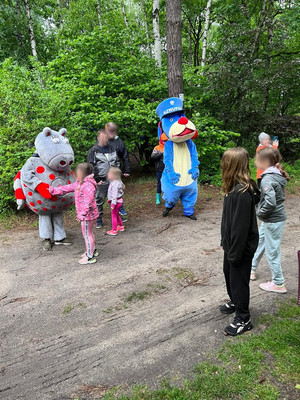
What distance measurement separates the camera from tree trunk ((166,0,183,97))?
7.60 metres

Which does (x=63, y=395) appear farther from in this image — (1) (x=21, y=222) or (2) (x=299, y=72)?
(2) (x=299, y=72)

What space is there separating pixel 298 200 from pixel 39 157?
6295 mm

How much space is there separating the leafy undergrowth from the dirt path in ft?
0.49

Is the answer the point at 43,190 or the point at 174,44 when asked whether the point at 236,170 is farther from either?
the point at 174,44

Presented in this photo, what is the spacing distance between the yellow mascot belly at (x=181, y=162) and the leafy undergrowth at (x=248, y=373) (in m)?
3.71

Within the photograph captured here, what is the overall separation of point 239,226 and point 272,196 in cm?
80

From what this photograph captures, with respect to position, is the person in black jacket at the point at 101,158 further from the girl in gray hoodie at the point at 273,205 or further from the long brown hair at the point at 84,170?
the girl in gray hoodie at the point at 273,205

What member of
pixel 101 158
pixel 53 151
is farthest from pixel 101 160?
pixel 53 151

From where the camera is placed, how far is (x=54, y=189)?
4.65 m

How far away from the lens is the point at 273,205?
10.3 ft

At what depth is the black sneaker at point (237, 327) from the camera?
283 cm

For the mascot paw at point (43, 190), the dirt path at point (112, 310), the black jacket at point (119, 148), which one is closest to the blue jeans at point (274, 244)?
the dirt path at point (112, 310)

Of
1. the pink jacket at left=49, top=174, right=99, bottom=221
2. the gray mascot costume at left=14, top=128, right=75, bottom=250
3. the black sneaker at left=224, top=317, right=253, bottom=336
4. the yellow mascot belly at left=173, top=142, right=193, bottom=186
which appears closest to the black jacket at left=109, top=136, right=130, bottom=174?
the yellow mascot belly at left=173, top=142, right=193, bottom=186

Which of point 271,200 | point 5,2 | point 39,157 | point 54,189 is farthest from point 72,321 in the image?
point 5,2
